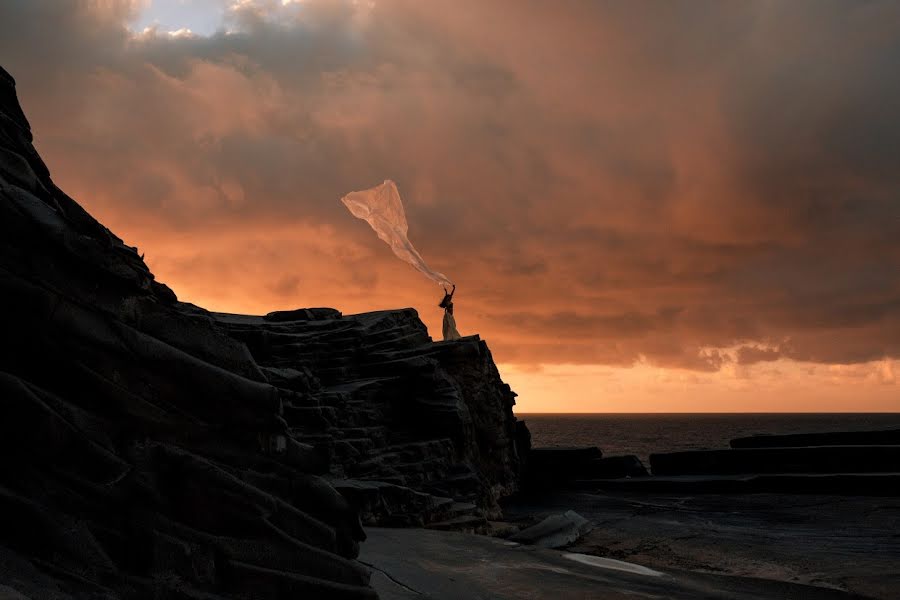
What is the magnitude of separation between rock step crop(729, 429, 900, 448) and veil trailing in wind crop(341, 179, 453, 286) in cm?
1576

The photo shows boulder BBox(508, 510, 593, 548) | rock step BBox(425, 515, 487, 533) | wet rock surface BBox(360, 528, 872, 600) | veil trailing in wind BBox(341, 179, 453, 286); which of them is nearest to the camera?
wet rock surface BBox(360, 528, 872, 600)

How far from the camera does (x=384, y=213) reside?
2314cm

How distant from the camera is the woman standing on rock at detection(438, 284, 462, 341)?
25516mm

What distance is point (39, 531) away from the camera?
15.4 ft

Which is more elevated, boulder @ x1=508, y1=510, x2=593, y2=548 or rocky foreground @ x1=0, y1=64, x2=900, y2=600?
rocky foreground @ x1=0, y1=64, x2=900, y2=600

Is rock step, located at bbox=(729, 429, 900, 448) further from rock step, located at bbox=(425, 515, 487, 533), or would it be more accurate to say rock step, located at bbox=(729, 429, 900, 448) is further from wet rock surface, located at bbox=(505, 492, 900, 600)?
rock step, located at bbox=(425, 515, 487, 533)

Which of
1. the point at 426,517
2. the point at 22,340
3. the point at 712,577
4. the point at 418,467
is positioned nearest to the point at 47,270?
the point at 22,340

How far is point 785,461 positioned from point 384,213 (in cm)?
1649

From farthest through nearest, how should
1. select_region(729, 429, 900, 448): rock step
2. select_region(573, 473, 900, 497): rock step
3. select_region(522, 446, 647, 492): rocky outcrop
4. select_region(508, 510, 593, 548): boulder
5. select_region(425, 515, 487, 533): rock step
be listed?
select_region(522, 446, 647, 492): rocky outcrop < select_region(729, 429, 900, 448): rock step < select_region(573, 473, 900, 497): rock step < select_region(425, 515, 487, 533): rock step < select_region(508, 510, 593, 548): boulder

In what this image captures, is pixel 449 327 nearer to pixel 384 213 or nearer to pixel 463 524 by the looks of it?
pixel 384 213

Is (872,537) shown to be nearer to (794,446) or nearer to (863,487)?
(863,487)

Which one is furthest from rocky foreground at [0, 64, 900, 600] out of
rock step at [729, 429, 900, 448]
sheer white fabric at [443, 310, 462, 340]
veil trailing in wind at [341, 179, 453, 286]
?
rock step at [729, 429, 900, 448]

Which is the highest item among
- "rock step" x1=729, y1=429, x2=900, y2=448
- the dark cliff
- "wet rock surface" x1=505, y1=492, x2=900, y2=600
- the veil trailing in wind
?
the veil trailing in wind

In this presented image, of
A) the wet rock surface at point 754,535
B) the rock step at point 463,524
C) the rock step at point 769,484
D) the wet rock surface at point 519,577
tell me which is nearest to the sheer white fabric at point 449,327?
the wet rock surface at point 754,535
